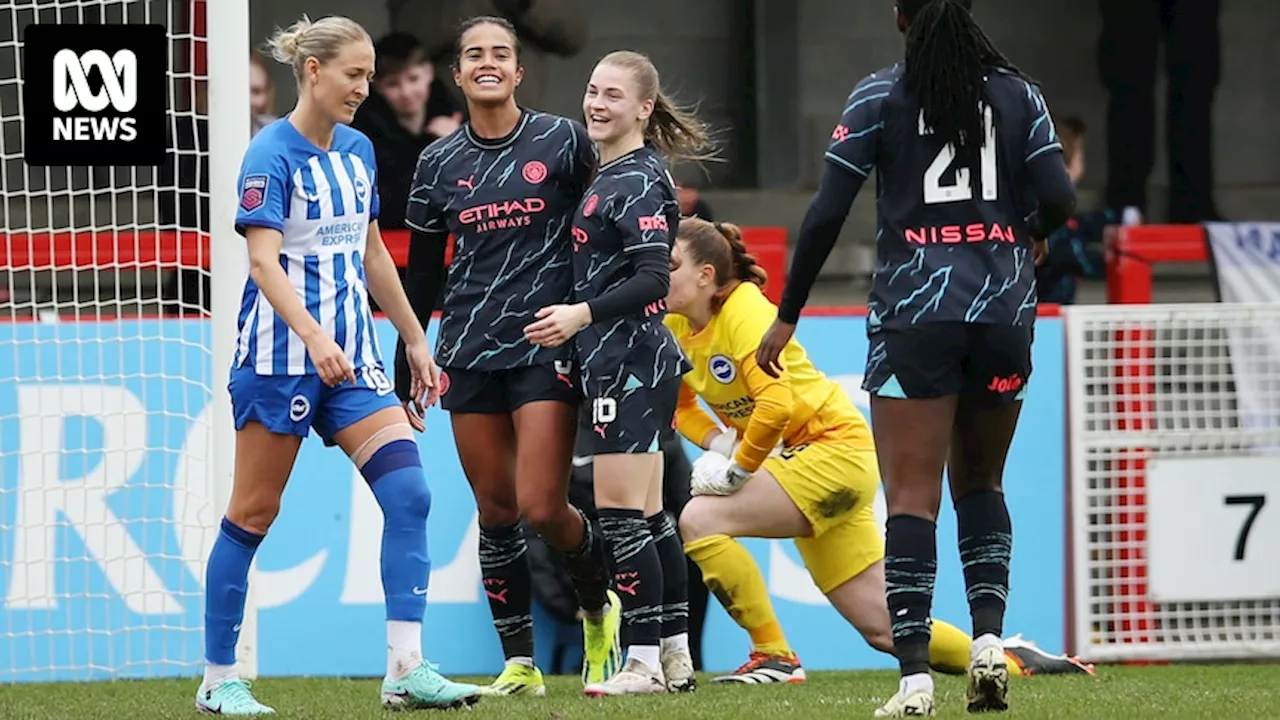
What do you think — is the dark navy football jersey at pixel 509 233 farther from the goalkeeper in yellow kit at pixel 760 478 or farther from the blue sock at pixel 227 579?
the blue sock at pixel 227 579

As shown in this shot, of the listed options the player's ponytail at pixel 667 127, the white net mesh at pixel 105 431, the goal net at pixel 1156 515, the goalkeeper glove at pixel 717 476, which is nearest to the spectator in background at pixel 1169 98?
the goal net at pixel 1156 515

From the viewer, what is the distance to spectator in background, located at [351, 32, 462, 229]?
32.1 feet

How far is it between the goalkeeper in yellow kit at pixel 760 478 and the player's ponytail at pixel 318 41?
5.02ft

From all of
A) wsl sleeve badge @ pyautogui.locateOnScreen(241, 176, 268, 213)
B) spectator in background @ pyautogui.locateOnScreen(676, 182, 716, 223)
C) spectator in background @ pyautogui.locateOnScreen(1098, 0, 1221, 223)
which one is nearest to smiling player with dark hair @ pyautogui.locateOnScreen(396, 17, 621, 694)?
wsl sleeve badge @ pyautogui.locateOnScreen(241, 176, 268, 213)

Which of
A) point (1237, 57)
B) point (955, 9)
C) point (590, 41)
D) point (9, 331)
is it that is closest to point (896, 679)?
point (955, 9)

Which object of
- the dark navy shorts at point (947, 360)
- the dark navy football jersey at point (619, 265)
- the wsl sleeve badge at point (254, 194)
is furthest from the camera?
the dark navy football jersey at point (619, 265)

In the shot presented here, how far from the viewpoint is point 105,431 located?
25.1ft

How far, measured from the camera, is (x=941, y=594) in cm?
820

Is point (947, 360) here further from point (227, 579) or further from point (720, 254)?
point (227, 579)

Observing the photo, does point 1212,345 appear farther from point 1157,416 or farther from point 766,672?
point 766,672

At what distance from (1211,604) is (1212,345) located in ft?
3.32

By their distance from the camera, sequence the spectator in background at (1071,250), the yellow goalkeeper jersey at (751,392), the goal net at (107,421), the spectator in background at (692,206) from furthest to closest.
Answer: the spectator in background at (1071,250)
the spectator in background at (692,206)
the goal net at (107,421)
the yellow goalkeeper jersey at (751,392)

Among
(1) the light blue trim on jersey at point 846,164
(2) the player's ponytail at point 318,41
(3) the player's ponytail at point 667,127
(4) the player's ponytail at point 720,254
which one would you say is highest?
(2) the player's ponytail at point 318,41

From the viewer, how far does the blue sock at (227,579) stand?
5.43 metres
